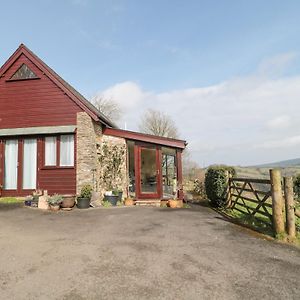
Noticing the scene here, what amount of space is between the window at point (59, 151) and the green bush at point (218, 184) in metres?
6.42

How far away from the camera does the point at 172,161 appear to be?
1381 cm

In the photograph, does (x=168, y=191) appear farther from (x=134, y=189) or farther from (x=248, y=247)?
(x=248, y=247)

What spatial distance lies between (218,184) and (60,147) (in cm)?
741

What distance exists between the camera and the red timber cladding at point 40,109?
1302 centimetres

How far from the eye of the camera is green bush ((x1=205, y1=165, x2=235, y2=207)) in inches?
440

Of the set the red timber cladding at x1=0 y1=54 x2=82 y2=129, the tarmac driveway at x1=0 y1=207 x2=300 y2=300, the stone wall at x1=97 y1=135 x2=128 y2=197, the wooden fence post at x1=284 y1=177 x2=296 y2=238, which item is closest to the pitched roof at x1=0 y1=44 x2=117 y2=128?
the red timber cladding at x1=0 y1=54 x2=82 y2=129

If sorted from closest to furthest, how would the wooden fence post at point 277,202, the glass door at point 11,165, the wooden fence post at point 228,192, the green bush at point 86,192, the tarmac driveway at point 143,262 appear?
the tarmac driveway at point 143,262 < the wooden fence post at point 277,202 < the wooden fence post at point 228,192 < the green bush at point 86,192 < the glass door at point 11,165

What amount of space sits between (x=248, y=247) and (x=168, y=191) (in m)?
7.44

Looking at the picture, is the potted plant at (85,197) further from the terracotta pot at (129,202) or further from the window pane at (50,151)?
the window pane at (50,151)

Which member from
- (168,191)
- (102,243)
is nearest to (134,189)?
(168,191)

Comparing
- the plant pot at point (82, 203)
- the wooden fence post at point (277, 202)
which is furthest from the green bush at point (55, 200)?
the wooden fence post at point (277, 202)

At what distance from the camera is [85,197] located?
11.8 metres

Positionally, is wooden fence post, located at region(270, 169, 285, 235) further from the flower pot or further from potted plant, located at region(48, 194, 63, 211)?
potted plant, located at region(48, 194, 63, 211)

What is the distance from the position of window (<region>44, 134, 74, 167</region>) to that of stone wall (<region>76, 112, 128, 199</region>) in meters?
0.49
